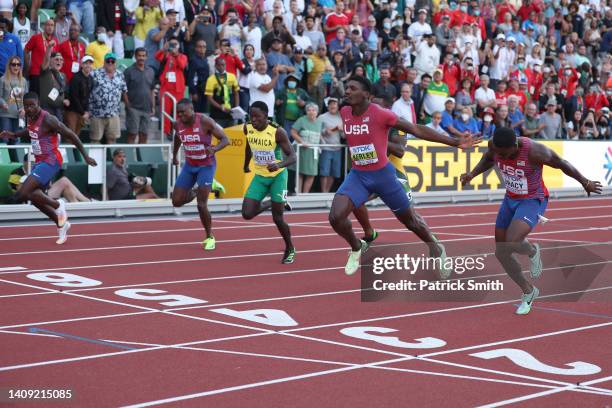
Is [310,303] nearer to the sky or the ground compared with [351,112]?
nearer to the ground

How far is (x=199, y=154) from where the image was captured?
15.4 meters

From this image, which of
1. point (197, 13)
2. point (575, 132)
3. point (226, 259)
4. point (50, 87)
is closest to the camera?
point (226, 259)

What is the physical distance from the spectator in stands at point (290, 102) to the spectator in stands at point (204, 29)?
174 centimetres

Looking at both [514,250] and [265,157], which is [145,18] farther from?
[514,250]

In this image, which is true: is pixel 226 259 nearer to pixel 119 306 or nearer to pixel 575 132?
pixel 119 306

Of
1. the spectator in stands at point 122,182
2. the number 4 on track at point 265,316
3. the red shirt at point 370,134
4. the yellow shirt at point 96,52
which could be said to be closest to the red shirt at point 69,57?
the yellow shirt at point 96,52

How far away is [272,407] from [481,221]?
14606 millimetres

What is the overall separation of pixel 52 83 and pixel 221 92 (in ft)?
12.1

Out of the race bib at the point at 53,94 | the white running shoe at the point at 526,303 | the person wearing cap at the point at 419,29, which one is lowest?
the white running shoe at the point at 526,303

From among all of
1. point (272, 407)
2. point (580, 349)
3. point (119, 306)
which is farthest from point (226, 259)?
point (272, 407)

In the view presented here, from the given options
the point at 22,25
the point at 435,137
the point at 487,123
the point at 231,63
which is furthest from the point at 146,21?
the point at 435,137

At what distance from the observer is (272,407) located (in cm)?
689

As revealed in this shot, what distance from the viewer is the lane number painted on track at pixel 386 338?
8.98 m

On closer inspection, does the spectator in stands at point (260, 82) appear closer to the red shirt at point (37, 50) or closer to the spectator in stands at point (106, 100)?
the spectator in stands at point (106, 100)
